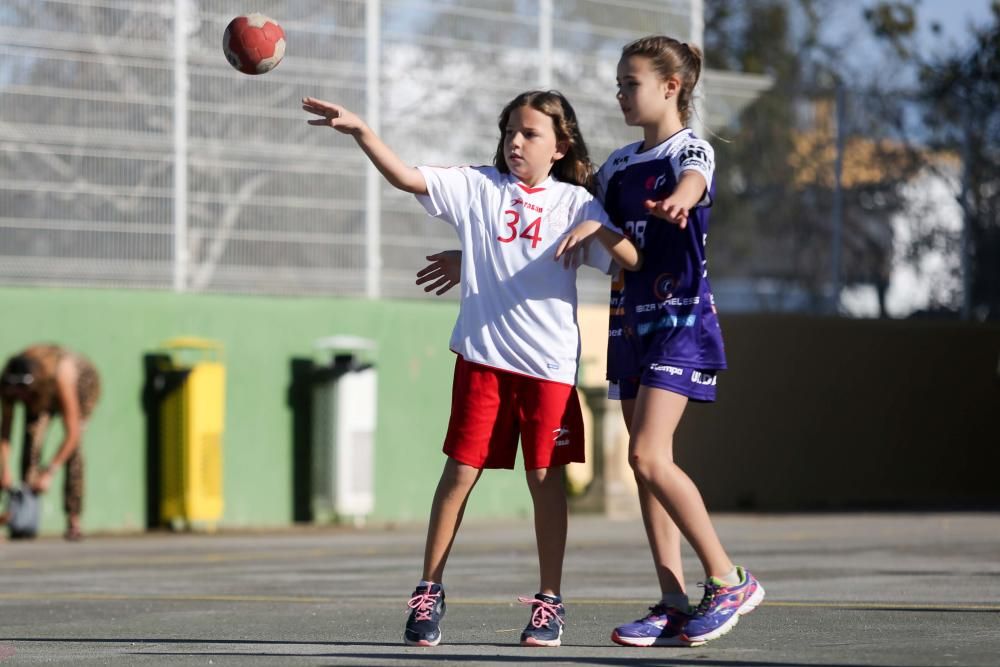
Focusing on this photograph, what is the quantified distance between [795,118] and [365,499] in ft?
33.7

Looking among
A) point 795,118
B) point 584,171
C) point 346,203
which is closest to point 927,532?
point 346,203

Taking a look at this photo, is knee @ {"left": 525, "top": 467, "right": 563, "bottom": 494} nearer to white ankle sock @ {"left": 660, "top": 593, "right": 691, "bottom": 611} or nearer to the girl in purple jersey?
the girl in purple jersey

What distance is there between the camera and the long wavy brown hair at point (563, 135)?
693cm

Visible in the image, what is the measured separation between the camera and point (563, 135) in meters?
6.96

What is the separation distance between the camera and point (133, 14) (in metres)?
18.1

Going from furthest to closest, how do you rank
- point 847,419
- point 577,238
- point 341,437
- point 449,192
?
point 847,419 → point 341,437 → point 449,192 → point 577,238

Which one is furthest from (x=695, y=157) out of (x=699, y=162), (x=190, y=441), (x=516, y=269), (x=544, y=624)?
(x=190, y=441)

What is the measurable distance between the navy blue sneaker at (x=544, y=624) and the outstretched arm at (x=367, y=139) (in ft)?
4.67

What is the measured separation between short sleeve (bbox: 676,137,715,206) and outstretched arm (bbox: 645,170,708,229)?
29 millimetres

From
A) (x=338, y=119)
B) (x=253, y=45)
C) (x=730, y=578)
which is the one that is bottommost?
Result: (x=730, y=578)

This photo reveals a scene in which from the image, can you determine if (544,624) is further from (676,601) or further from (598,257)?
(598,257)

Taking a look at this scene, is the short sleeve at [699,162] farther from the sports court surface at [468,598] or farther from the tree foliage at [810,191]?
the tree foliage at [810,191]

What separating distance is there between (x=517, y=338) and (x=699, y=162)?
83cm

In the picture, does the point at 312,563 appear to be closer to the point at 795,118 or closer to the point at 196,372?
the point at 196,372
